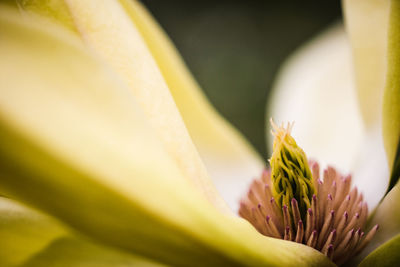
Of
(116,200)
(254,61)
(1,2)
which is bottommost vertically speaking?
(116,200)

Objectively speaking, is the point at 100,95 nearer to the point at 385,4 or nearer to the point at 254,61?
the point at 385,4

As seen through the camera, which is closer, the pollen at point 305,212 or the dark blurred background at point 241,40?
the pollen at point 305,212

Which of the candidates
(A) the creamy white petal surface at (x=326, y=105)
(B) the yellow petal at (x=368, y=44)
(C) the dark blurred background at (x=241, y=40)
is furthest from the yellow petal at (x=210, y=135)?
(C) the dark blurred background at (x=241, y=40)

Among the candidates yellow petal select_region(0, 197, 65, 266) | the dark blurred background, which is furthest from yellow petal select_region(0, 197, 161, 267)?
the dark blurred background

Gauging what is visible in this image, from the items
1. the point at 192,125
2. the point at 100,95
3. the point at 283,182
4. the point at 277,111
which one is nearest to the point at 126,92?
the point at 100,95

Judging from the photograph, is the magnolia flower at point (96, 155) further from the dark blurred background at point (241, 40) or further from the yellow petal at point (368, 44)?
the dark blurred background at point (241, 40)

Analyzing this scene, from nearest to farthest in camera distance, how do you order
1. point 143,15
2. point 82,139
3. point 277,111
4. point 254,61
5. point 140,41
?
point 82,139, point 140,41, point 143,15, point 277,111, point 254,61

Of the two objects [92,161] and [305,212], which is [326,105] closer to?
[305,212]
